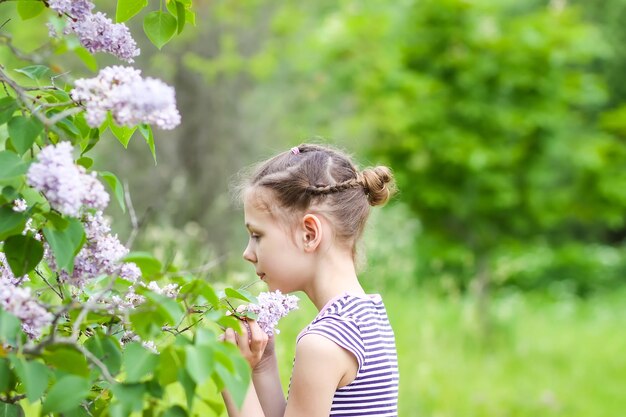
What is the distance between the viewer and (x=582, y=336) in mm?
9695

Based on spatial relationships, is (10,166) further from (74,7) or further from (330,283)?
(330,283)

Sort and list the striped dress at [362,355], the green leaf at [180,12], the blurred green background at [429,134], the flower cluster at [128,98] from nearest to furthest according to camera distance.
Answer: the flower cluster at [128,98] < the green leaf at [180,12] < the striped dress at [362,355] < the blurred green background at [429,134]

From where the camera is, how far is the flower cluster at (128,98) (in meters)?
1.26

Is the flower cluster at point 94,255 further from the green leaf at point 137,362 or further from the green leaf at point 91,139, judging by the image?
the green leaf at point 137,362

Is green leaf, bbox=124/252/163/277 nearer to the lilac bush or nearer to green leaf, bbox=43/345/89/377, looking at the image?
the lilac bush

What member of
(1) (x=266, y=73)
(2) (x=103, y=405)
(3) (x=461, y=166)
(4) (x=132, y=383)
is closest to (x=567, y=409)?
(3) (x=461, y=166)

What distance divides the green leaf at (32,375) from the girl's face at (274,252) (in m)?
Answer: 1.02

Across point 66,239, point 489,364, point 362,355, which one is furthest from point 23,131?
point 489,364

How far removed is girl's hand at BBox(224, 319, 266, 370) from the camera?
1926 millimetres

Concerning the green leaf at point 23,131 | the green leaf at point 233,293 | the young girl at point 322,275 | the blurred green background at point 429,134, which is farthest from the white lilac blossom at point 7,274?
the blurred green background at point 429,134

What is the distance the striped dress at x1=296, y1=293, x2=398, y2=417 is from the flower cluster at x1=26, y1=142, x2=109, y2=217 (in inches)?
36.8

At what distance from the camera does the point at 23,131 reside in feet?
4.73

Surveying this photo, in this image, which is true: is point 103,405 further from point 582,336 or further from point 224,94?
point 582,336

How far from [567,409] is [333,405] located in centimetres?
428
